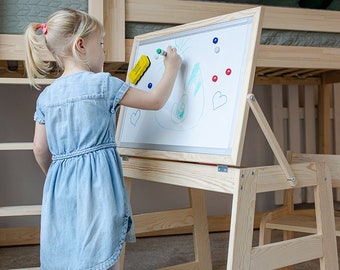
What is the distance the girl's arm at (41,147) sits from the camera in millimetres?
1404

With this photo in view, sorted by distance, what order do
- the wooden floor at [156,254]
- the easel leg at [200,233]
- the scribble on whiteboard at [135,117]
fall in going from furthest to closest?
the wooden floor at [156,254] < the easel leg at [200,233] < the scribble on whiteboard at [135,117]

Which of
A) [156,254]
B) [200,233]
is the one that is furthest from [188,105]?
[156,254]

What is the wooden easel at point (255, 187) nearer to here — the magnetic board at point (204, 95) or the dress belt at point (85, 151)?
the magnetic board at point (204, 95)

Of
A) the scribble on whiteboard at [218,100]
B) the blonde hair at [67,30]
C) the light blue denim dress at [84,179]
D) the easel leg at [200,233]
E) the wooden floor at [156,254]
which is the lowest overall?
the wooden floor at [156,254]

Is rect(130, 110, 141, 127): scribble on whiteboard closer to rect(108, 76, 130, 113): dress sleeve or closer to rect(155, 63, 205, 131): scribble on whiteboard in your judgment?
rect(155, 63, 205, 131): scribble on whiteboard

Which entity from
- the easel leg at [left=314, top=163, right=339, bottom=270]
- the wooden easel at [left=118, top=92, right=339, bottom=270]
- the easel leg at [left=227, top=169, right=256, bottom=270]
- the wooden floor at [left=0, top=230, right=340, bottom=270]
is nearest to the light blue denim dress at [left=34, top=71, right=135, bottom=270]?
the wooden easel at [left=118, top=92, right=339, bottom=270]

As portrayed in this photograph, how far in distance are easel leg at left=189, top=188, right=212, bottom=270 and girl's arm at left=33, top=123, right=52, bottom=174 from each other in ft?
2.01

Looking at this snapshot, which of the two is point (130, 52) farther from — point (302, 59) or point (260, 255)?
point (260, 255)

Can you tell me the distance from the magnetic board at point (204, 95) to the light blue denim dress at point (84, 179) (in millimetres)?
206

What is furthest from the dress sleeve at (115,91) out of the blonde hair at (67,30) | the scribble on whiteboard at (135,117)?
the scribble on whiteboard at (135,117)

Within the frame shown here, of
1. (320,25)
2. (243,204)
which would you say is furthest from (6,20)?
(320,25)

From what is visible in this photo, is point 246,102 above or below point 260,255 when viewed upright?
above

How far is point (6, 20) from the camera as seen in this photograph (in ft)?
5.54

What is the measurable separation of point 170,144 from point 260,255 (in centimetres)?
41
